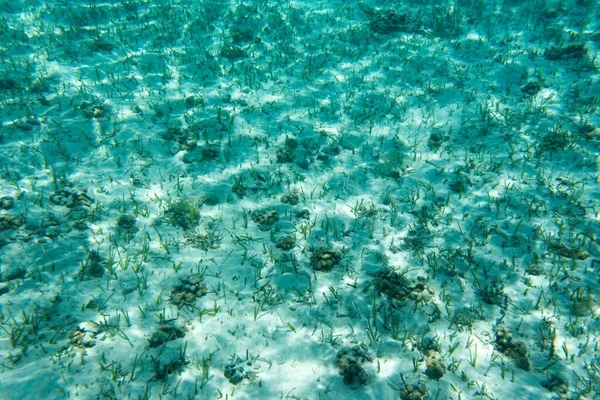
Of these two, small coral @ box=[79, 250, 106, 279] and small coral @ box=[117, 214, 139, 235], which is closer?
small coral @ box=[79, 250, 106, 279]

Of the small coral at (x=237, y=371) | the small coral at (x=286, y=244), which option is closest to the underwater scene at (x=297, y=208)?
the small coral at (x=237, y=371)

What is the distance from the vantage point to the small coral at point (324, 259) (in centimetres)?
500

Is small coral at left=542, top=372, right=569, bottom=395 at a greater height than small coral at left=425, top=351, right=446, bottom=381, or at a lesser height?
lesser

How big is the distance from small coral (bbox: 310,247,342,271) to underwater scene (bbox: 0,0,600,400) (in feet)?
0.17

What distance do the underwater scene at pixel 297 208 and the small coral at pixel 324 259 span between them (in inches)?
2.1

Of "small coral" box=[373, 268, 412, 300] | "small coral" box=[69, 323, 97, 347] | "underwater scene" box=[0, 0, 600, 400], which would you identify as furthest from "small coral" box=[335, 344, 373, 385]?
"small coral" box=[69, 323, 97, 347]

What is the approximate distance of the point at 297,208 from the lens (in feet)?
19.7

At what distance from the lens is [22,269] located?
4707 millimetres

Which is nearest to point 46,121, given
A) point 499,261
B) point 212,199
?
point 212,199

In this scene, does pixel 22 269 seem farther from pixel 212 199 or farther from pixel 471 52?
pixel 471 52

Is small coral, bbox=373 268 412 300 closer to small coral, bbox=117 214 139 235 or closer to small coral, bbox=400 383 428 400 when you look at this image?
small coral, bbox=400 383 428 400

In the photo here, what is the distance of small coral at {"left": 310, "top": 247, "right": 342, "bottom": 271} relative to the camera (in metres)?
5.00

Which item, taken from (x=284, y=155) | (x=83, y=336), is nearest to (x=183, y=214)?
(x=83, y=336)

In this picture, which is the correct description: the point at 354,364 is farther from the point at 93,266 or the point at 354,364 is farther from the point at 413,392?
the point at 93,266
